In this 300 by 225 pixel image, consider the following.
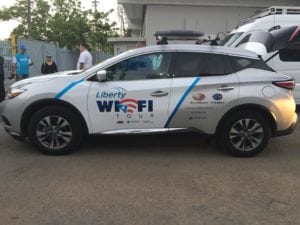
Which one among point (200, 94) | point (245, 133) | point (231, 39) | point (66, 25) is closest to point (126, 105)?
point (200, 94)

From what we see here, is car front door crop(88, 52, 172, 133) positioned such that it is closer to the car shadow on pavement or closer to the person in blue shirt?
the car shadow on pavement

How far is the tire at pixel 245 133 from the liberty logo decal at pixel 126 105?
119 centimetres

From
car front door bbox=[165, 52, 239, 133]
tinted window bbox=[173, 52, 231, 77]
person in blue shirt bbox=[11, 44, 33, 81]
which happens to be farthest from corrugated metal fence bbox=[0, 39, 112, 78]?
car front door bbox=[165, 52, 239, 133]

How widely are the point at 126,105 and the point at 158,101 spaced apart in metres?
0.46

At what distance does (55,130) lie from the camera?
242 inches

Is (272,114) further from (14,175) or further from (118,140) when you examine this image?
(14,175)

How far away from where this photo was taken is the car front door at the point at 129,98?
20.0 feet

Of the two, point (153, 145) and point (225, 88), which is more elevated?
point (225, 88)

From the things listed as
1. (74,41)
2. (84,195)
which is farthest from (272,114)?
(74,41)

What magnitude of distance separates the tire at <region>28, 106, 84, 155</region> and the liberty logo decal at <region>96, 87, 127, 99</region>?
1.57 ft

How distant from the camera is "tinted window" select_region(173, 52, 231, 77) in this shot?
628 cm

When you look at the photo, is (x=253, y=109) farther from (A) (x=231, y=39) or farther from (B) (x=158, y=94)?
(A) (x=231, y=39)

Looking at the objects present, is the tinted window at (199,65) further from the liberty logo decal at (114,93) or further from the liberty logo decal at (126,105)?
the liberty logo decal at (114,93)

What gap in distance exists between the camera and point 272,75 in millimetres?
6320
